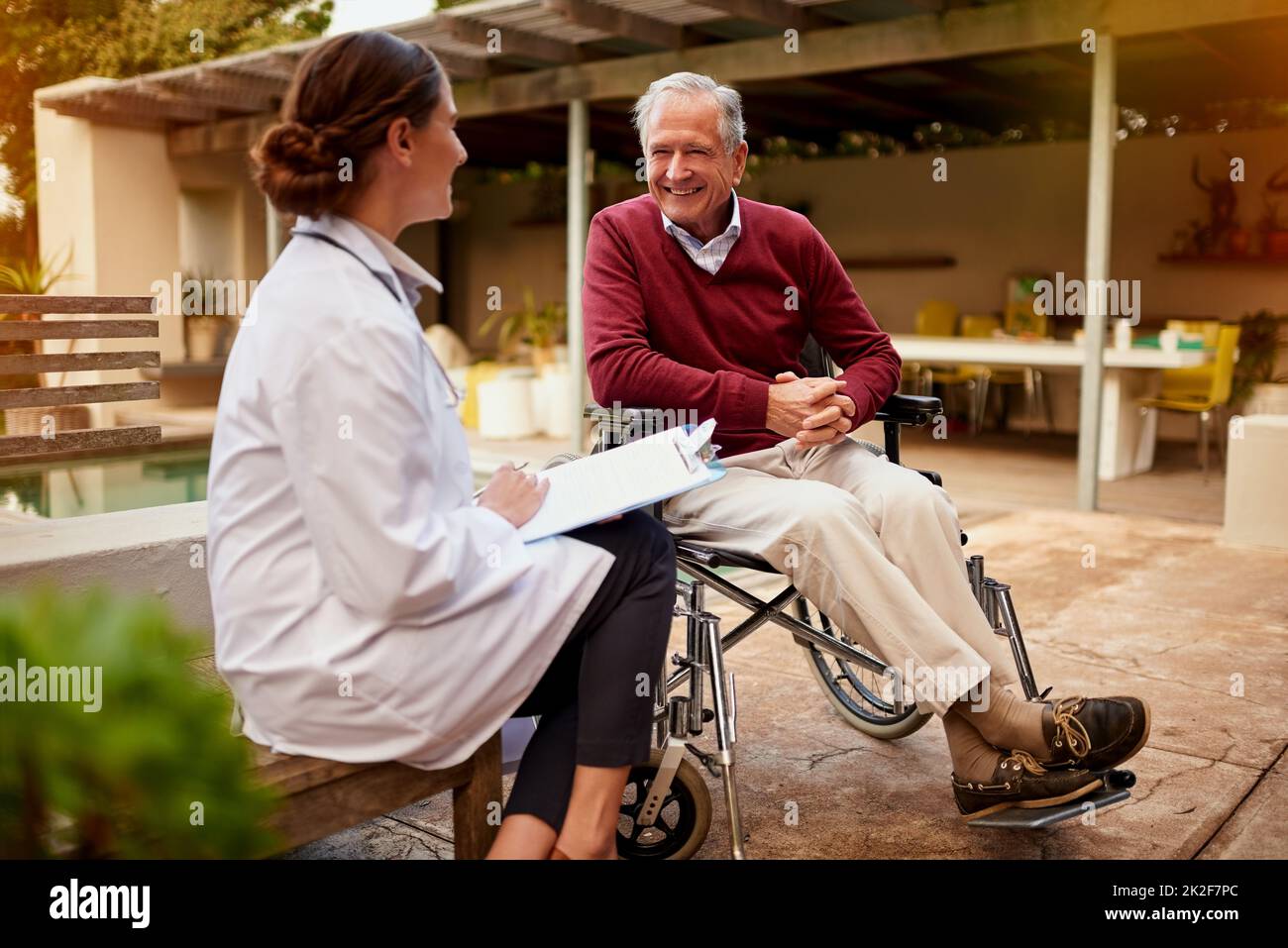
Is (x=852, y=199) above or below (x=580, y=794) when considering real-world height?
above

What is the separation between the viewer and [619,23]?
676cm

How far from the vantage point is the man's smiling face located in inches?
95.8

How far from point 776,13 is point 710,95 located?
4428 mm

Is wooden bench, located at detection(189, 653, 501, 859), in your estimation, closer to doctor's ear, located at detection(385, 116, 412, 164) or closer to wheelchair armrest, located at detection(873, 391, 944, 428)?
doctor's ear, located at detection(385, 116, 412, 164)

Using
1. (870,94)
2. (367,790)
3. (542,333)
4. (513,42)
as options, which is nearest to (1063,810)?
(367,790)

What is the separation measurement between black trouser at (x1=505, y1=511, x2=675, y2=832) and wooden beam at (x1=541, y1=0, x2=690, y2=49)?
A: 5102 mm

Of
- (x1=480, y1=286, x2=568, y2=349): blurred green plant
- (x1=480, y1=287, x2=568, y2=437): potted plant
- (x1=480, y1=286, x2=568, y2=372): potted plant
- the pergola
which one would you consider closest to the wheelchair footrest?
the pergola

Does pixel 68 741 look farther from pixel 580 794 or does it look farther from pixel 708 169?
pixel 708 169

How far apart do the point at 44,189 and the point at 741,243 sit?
10.6 meters

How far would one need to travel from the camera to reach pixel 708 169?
8.08ft

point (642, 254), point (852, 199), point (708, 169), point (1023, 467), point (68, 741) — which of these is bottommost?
point (1023, 467)

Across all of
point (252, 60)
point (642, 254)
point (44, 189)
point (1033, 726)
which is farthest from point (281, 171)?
point (44, 189)

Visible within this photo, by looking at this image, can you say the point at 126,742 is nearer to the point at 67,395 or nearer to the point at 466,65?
the point at 67,395

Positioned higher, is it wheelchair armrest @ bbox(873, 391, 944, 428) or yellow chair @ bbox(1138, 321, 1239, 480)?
wheelchair armrest @ bbox(873, 391, 944, 428)
